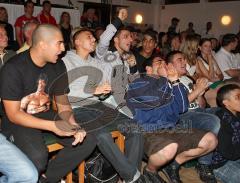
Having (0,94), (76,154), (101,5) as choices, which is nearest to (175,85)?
(76,154)

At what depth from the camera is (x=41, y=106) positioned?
8.80 feet

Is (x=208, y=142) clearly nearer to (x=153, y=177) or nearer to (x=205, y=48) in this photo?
(x=153, y=177)

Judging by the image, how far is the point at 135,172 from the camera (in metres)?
2.77

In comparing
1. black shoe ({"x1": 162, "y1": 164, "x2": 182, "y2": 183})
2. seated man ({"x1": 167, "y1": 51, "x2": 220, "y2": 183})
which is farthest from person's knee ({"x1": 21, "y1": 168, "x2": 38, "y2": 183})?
seated man ({"x1": 167, "y1": 51, "x2": 220, "y2": 183})

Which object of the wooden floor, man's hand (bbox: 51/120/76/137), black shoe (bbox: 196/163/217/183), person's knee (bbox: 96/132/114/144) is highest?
man's hand (bbox: 51/120/76/137)

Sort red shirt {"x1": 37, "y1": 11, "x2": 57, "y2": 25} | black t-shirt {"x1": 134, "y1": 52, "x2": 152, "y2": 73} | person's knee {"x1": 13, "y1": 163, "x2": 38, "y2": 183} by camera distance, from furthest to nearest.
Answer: red shirt {"x1": 37, "y1": 11, "x2": 57, "y2": 25} < black t-shirt {"x1": 134, "y1": 52, "x2": 152, "y2": 73} < person's knee {"x1": 13, "y1": 163, "x2": 38, "y2": 183}

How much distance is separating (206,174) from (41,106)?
5.80 ft

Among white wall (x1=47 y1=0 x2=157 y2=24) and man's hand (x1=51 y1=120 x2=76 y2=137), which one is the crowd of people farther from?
white wall (x1=47 y1=0 x2=157 y2=24)

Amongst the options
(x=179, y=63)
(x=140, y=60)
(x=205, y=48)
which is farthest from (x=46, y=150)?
(x=205, y=48)

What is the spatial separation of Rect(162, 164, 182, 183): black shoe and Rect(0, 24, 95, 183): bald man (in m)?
0.86

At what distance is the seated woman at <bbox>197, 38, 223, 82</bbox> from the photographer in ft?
14.8

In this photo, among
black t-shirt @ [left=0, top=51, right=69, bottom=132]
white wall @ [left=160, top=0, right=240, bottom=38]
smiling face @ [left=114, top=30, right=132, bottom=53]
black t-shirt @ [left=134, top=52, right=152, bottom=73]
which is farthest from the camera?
white wall @ [left=160, top=0, right=240, bottom=38]

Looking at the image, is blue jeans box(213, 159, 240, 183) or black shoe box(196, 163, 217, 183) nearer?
blue jeans box(213, 159, 240, 183)

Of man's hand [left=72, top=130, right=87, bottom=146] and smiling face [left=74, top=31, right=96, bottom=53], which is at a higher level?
smiling face [left=74, top=31, right=96, bottom=53]
